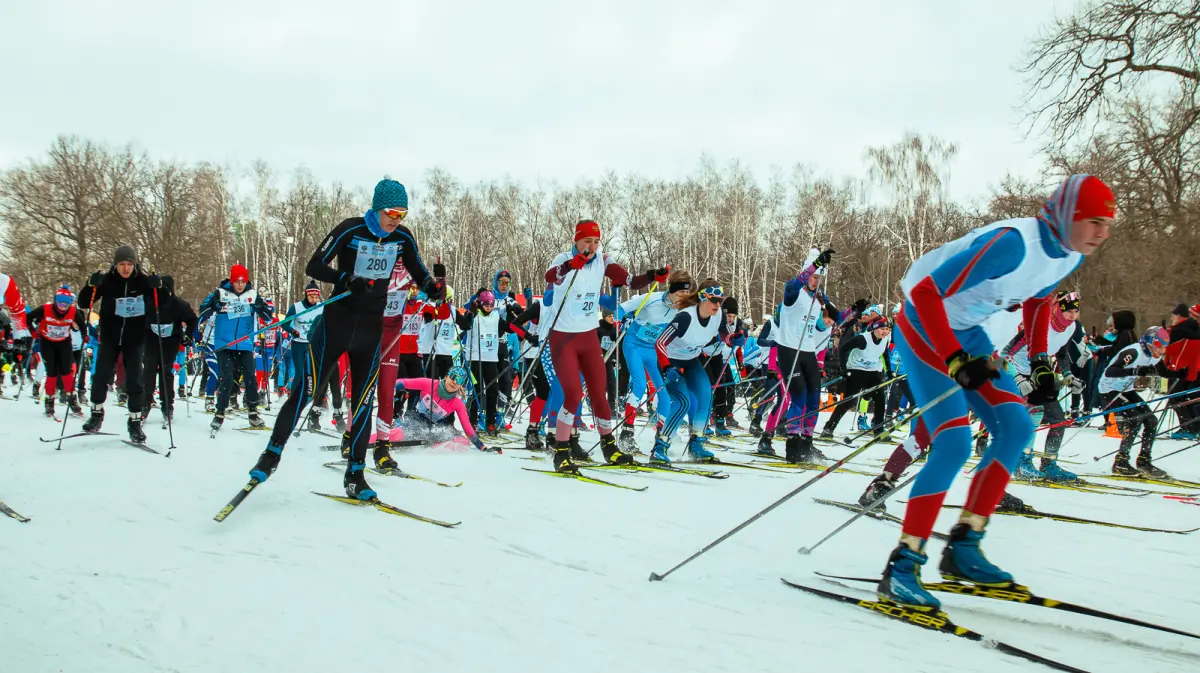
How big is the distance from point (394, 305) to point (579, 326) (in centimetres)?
160

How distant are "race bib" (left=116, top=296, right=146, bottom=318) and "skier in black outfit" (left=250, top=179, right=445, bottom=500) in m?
3.66

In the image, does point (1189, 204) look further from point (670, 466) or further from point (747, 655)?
point (747, 655)

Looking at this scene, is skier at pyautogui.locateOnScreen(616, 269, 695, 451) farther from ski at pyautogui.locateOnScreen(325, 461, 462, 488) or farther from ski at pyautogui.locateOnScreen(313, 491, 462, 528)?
ski at pyautogui.locateOnScreen(313, 491, 462, 528)

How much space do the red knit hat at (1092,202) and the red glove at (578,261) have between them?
4.26 m

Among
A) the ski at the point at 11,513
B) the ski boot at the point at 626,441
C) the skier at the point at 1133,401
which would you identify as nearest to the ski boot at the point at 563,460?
the ski boot at the point at 626,441

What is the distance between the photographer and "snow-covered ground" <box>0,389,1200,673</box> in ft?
8.54

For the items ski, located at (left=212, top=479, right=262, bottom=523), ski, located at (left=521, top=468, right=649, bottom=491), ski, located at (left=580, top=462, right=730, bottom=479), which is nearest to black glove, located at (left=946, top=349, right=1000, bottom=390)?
ski, located at (left=521, top=468, right=649, bottom=491)

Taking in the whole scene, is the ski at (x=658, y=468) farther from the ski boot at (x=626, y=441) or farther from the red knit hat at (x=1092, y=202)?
the red knit hat at (x=1092, y=202)

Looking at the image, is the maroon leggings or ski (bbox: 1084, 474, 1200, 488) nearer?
the maroon leggings

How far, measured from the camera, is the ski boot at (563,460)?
661cm

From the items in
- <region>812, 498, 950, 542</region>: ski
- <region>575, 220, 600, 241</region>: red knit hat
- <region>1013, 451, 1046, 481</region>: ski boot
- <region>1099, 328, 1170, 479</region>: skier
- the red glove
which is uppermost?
<region>575, 220, 600, 241</region>: red knit hat

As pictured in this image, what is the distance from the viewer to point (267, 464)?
475 cm

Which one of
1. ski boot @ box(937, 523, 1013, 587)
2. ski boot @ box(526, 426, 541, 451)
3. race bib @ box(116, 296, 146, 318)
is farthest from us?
ski boot @ box(526, 426, 541, 451)

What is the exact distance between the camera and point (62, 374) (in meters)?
11.1
